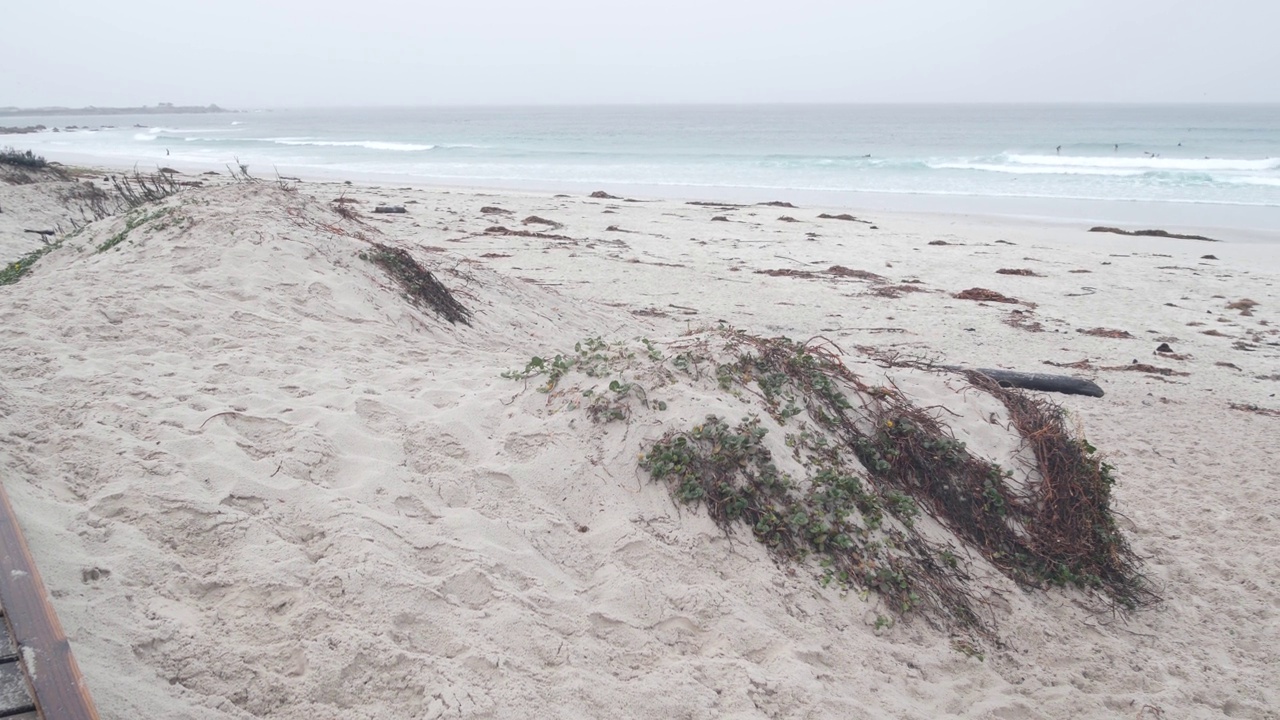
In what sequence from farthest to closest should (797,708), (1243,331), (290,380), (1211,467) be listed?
1. (1243,331)
2. (1211,467)
3. (290,380)
4. (797,708)

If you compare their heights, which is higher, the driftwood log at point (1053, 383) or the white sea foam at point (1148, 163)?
the white sea foam at point (1148, 163)

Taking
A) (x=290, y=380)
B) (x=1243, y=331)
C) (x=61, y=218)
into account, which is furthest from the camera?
(x=61, y=218)

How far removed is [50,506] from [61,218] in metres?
10.6

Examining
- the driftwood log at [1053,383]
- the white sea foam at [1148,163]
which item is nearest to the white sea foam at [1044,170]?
the white sea foam at [1148,163]

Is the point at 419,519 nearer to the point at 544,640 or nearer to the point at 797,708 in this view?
the point at 544,640

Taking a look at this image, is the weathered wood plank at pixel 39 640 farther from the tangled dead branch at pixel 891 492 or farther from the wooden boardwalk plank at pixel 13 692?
the tangled dead branch at pixel 891 492

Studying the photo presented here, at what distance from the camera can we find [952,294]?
10.3 meters

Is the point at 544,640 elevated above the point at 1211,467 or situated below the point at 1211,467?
above

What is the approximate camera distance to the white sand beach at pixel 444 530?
2516 millimetres

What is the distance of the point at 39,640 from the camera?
70.8 inches

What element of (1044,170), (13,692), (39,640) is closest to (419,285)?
(39,640)

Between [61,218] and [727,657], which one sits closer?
[727,657]

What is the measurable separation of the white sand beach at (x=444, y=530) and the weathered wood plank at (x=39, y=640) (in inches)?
11.8

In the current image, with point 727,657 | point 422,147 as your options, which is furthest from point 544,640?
point 422,147
